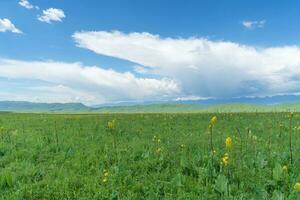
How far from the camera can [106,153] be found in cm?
1107

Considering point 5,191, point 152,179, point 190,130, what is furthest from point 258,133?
point 5,191

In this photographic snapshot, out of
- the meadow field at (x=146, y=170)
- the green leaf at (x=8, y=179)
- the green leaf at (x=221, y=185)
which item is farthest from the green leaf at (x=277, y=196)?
the green leaf at (x=8, y=179)

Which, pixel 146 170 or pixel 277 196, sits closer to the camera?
pixel 277 196

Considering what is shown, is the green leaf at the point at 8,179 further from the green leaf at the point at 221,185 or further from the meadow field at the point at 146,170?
the green leaf at the point at 221,185

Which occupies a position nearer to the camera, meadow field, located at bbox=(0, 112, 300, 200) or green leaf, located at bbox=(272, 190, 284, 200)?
green leaf, located at bbox=(272, 190, 284, 200)

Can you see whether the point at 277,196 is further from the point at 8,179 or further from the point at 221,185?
the point at 8,179

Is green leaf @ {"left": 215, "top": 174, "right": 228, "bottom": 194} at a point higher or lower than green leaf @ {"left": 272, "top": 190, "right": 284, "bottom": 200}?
higher

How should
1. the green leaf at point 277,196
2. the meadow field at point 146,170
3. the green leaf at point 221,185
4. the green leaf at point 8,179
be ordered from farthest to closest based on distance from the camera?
the green leaf at point 8,179 < the meadow field at point 146,170 < the green leaf at point 221,185 < the green leaf at point 277,196

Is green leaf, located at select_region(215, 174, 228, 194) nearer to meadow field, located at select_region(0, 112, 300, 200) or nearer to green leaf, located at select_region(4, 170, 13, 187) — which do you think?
meadow field, located at select_region(0, 112, 300, 200)

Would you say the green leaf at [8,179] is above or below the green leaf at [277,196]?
above

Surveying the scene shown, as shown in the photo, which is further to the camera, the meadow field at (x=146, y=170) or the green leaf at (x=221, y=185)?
the meadow field at (x=146, y=170)

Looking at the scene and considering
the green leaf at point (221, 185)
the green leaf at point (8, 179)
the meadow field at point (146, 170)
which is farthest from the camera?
the green leaf at point (8, 179)

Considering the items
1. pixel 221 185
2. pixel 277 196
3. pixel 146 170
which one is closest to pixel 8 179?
pixel 146 170

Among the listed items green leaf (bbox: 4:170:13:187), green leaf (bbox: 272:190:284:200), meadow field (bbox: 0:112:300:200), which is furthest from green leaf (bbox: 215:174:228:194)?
green leaf (bbox: 4:170:13:187)
